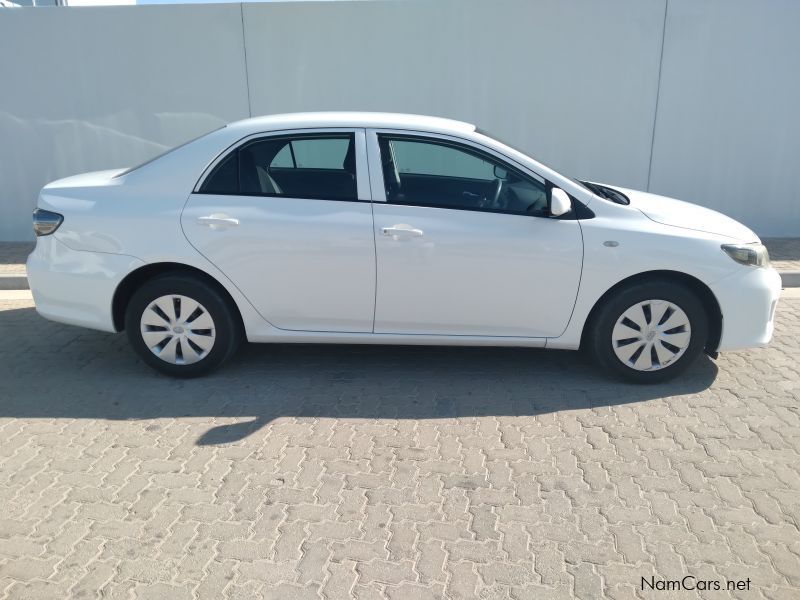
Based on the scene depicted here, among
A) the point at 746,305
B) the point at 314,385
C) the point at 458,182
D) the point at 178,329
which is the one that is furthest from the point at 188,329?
the point at 746,305

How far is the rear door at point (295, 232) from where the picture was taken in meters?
4.26

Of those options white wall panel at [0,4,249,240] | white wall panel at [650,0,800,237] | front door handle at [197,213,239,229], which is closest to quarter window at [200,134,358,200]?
front door handle at [197,213,239,229]

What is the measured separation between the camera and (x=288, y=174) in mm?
4609

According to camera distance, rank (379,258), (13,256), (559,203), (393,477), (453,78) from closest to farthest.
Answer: (393,477)
(559,203)
(379,258)
(13,256)
(453,78)

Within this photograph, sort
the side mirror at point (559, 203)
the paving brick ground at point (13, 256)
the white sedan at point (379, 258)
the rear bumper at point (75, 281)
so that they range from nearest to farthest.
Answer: the side mirror at point (559, 203) → the white sedan at point (379, 258) → the rear bumper at point (75, 281) → the paving brick ground at point (13, 256)

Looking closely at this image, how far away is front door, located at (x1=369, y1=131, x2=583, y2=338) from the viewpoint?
13.8 ft

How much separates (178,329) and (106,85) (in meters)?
4.70

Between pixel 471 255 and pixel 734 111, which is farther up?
pixel 734 111

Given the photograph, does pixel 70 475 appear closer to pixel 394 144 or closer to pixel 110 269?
pixel 110 269

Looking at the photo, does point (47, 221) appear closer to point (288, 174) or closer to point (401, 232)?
point (288, 174)

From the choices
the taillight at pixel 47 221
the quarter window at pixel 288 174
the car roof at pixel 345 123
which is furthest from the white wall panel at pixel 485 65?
the taillight at pixel 47 221

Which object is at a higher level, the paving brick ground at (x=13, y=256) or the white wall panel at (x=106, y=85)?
the white wall panel at (x=106, y=85)

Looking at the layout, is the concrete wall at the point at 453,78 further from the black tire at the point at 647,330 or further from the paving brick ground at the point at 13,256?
the black tire at the point at 647,330

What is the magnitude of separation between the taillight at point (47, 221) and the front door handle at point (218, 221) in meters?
0.96
